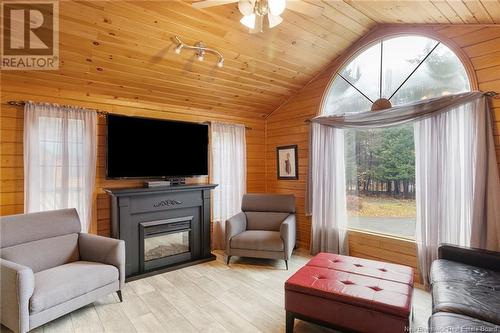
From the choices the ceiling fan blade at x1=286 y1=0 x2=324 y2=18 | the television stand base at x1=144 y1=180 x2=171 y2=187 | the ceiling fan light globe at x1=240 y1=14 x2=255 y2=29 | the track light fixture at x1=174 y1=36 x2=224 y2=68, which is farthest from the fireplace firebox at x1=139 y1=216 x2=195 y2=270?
the ceiling fan blade at x1=286 y1=0 x2=324 y2=18

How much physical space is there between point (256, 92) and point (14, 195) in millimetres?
3198

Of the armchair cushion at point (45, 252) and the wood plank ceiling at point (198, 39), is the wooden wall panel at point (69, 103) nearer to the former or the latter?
the wood plank ceiling at point (198, 39)

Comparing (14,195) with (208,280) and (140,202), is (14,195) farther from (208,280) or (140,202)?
(208,280)

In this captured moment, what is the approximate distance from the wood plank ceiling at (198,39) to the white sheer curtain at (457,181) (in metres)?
0.96

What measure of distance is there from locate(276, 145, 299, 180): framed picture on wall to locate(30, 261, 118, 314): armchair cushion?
2856 mm

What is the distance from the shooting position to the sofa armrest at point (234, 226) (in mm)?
3574

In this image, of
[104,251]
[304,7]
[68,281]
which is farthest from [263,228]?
[304,7]

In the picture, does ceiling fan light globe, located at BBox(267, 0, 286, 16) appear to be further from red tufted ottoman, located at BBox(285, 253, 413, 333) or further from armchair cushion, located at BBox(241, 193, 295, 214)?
armchair cushion, located at BBox(241, 193, 295, 214)

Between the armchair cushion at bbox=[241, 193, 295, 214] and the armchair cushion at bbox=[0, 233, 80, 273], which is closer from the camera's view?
the armchair cushion at bbox=[0, 233, 80, 273]

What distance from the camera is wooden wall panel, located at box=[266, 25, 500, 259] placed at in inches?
102

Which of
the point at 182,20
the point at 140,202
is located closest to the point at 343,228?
the point at 140,202

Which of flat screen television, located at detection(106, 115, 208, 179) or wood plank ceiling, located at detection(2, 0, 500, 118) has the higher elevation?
wood plank ceiling, located at detection(2, 0, 500, 118)

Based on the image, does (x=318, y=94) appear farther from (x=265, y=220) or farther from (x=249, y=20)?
(x=249, y=20)

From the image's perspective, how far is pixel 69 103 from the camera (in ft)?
10.1
